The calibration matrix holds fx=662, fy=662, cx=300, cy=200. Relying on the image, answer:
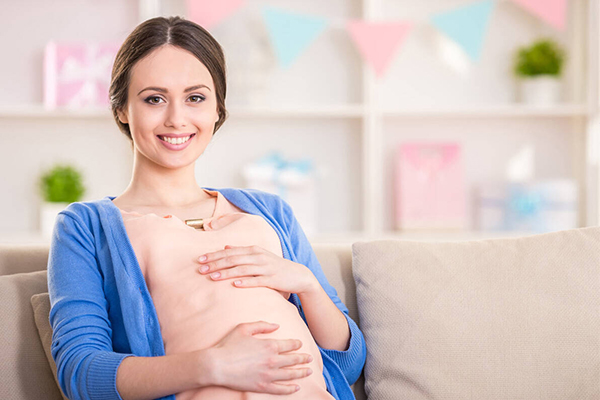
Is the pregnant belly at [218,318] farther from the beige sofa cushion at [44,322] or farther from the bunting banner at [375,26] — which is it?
the bunting banner at [375,26]

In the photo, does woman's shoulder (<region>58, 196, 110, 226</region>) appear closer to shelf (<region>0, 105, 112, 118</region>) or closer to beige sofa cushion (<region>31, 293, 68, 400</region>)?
beige sofa cushion (<region>31, 293, 68, 400</region>)

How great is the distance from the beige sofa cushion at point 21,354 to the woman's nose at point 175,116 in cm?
43

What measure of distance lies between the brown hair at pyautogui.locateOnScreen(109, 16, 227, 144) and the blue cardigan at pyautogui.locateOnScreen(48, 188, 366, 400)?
223 millimetres

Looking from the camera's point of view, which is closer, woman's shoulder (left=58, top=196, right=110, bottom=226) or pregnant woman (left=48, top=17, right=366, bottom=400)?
pregnant woman (left=48, top=17, right=366, bottom=400)

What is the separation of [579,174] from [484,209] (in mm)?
487

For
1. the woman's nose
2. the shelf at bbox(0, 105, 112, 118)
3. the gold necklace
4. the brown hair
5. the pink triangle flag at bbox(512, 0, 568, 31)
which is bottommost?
the gold necklace

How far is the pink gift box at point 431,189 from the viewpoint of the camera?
2.93 meters

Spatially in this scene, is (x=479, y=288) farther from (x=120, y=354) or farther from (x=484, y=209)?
(x=484, y=209)

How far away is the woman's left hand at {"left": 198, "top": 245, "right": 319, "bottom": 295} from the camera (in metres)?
1.11

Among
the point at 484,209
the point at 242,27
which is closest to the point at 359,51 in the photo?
the point at 242,27

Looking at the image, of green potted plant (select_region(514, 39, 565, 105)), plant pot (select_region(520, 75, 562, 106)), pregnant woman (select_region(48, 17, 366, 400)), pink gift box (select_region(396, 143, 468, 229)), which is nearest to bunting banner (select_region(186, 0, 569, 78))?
green potted plant (select_region(514, 39, 565, 105))

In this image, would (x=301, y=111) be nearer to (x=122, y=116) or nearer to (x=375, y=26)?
(x=375, y=26)

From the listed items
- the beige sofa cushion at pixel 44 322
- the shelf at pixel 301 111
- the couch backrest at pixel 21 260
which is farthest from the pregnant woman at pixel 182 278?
the shelf at pixel 301 111

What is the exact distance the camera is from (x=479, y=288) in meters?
1.33
